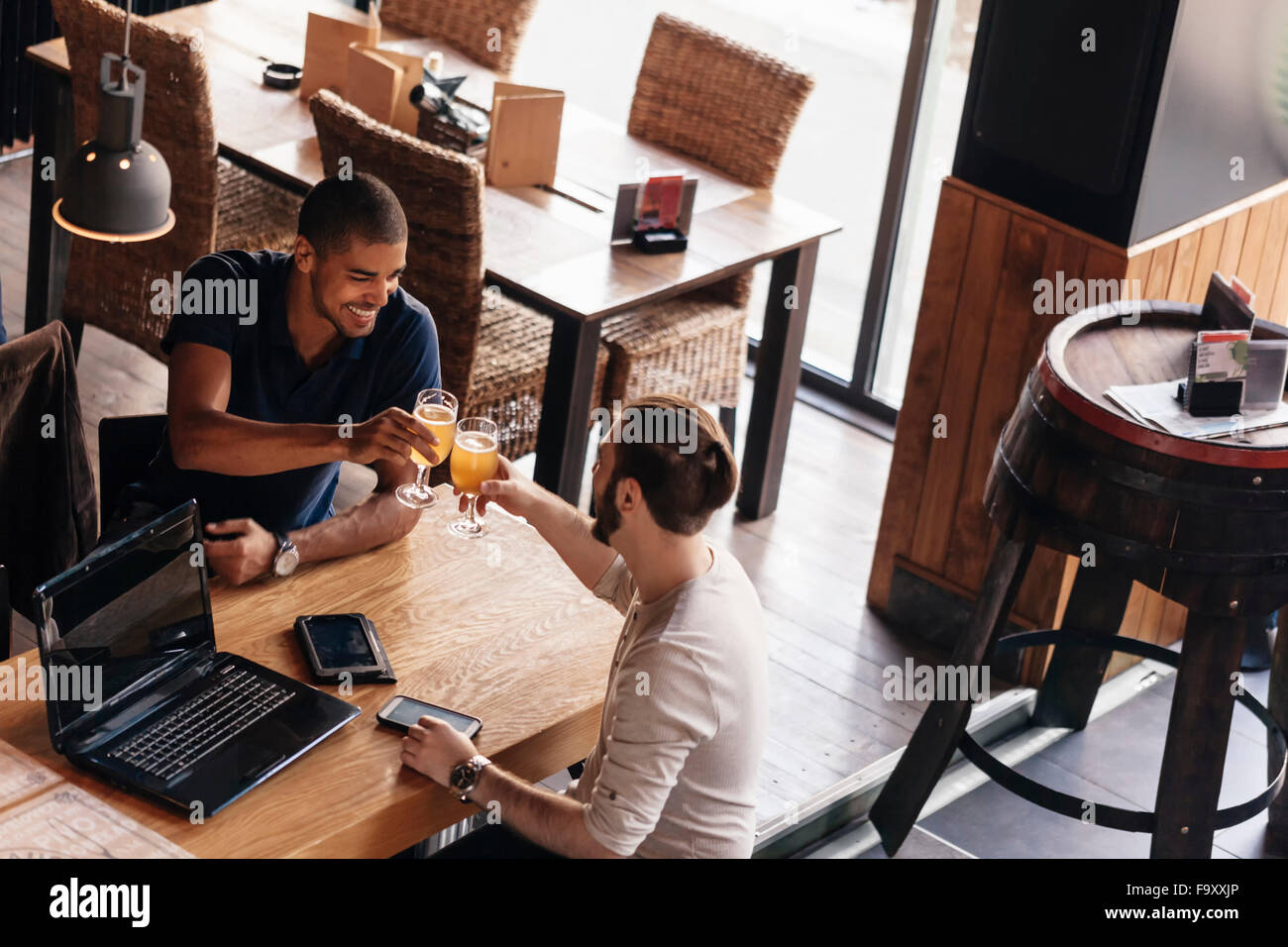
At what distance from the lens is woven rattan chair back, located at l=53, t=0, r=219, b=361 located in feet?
13.1

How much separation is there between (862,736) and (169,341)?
5.89 feet

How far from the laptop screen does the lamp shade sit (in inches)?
29.4

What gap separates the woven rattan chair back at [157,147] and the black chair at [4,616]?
1.88 meters

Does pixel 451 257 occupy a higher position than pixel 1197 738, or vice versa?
pixel 451 257

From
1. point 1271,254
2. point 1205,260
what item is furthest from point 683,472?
point 1271,254

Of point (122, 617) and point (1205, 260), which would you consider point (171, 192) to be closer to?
point (122, 617)

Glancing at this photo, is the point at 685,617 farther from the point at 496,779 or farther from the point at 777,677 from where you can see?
the point at 777,677

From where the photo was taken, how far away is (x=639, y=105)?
4.79 m

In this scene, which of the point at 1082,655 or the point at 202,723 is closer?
the point at 202,723

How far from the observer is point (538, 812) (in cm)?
219

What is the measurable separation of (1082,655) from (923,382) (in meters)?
0.75

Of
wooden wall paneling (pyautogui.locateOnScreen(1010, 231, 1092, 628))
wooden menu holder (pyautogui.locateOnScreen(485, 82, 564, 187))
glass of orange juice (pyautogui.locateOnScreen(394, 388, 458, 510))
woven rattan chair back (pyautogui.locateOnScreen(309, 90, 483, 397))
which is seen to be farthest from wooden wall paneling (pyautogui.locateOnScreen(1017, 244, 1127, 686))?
glass of orange juice (pyautogui.locateOnScreen(394, 388, 458, 510))
